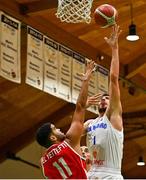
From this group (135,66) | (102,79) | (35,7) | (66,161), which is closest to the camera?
(66,161)

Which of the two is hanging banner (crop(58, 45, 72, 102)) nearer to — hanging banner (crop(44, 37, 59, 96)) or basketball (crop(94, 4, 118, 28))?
hanging banner (crop(44, 37, 59, 96))

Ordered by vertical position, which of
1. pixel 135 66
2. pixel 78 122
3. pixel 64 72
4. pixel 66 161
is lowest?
pixel 66 161

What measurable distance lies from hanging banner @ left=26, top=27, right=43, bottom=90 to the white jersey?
12.7 ft

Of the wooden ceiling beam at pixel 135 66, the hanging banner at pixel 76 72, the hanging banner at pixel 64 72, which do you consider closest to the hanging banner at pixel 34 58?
the hanging banner at pixel 64 72

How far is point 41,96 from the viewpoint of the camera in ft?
41.5

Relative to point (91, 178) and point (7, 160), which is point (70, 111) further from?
point (91, 178)

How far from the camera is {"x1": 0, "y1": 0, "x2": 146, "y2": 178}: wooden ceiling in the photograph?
31.1 feet

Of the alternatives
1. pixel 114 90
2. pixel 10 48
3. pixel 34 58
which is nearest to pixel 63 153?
pixel 114 90

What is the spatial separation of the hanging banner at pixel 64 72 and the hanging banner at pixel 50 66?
0.12 meters

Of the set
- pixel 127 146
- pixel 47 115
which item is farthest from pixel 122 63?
pixel 127 146

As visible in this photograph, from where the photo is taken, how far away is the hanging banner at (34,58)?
357 inches

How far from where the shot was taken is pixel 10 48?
28.5 ft

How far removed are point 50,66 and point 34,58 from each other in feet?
1.69

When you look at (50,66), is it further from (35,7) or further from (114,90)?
(114,90)
